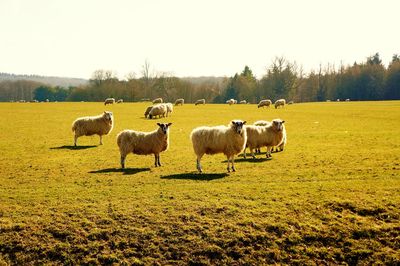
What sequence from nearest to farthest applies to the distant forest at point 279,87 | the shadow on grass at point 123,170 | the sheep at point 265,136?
the shadow on grass at point 123,170
the sheep at point 265,136
the distant forest at point 279,87

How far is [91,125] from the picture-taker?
1003 inches

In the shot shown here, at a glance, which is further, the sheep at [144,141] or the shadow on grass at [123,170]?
the sheep at [144,141]

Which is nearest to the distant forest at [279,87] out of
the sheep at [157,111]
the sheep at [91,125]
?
the sheep at [157,111]

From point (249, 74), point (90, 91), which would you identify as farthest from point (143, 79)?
point (249, 74)

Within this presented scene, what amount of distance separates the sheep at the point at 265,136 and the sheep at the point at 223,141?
3482mm

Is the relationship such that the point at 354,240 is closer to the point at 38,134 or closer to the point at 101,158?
the point at 101,158

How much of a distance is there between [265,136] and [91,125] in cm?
1282

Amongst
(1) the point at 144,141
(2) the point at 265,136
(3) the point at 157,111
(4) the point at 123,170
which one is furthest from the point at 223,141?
(3) the point at 157,111

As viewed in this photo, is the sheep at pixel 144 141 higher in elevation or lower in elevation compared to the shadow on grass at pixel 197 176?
higher

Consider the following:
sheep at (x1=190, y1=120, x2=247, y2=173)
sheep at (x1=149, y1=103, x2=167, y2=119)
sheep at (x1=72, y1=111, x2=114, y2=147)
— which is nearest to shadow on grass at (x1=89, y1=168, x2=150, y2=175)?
sheep at (x1=190, y1=120, x2=247, y2=173)

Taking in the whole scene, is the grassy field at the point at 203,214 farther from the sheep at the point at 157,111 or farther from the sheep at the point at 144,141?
the sheep at the point at 157,111

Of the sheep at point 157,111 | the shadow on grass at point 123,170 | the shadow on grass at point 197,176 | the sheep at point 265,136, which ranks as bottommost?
the shadow on grass at point 197,176

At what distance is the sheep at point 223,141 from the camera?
633 inches

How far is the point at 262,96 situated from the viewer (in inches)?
4941
